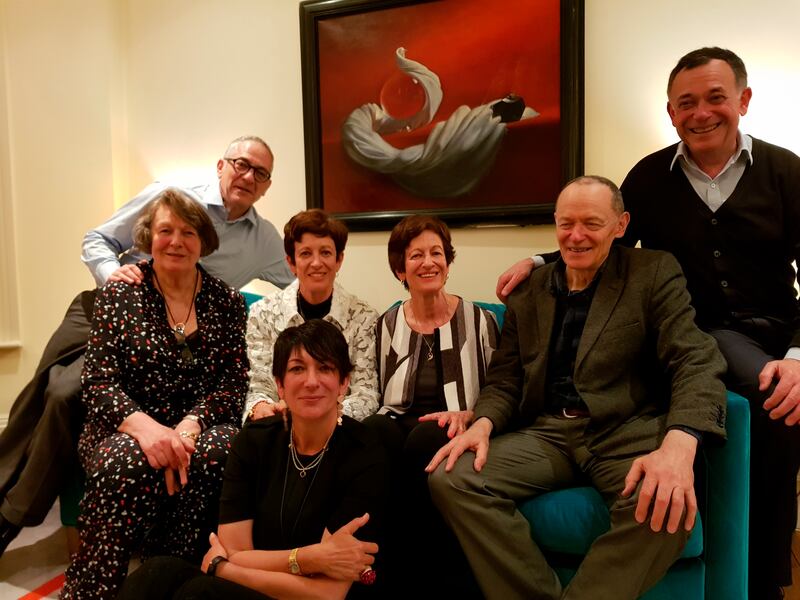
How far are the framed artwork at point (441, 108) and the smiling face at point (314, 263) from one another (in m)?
1.00

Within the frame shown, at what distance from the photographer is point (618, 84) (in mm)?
2684

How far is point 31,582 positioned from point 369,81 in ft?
8.58

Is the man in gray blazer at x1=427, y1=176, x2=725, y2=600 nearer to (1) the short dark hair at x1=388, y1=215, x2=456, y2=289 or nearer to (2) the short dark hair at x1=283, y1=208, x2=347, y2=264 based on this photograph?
(1) the short dark hair at x1=388, y1=215, x2=456, y2=289

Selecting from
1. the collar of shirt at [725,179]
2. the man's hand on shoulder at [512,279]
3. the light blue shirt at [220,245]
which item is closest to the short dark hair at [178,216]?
the light blue shirt at [220,245]

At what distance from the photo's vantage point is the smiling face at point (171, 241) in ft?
6.47

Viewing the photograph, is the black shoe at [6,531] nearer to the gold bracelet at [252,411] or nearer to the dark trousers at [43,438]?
the dark trousers at [43,438]

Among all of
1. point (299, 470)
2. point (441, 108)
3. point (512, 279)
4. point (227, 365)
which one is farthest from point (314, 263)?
point (441, 108)

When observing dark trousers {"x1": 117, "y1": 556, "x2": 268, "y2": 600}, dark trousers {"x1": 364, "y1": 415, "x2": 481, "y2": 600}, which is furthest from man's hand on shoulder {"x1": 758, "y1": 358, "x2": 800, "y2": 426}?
dark trousers {"x1": 117, "y1": 556, "x2": 268, "y2": 600}

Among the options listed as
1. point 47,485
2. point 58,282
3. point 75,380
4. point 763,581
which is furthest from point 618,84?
point 58,282

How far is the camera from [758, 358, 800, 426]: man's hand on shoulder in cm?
155

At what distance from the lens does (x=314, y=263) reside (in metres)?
2.08

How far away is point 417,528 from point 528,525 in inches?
14.8

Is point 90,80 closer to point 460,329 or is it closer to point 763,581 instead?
point 460,329

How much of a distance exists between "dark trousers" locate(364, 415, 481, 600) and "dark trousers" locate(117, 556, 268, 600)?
0.53 metres
